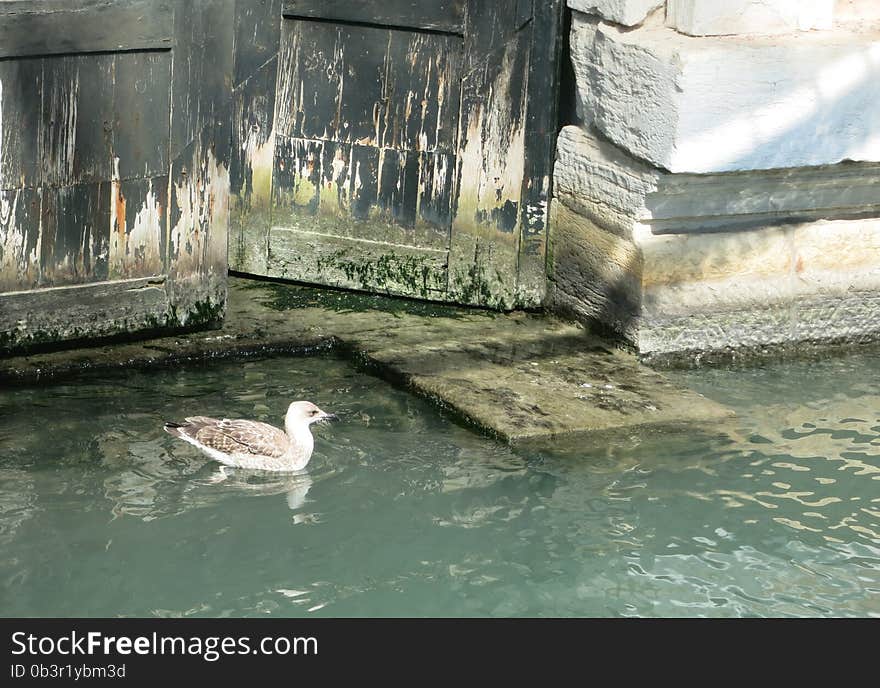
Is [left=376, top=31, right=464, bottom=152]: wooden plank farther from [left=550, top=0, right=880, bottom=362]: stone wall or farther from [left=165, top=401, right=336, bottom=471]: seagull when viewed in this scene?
[left=165, top=401, right=336, bottom=471]: seagull

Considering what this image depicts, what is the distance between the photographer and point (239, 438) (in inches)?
221

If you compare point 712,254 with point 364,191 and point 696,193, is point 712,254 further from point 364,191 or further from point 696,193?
point 364,191

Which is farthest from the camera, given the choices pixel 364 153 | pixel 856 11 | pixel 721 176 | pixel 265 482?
pixel 364 153

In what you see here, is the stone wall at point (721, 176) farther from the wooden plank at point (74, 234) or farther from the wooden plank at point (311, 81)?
the wooden plank at point (74, 234)

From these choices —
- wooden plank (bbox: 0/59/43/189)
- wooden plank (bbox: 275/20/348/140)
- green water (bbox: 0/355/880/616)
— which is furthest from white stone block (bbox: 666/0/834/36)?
wooden plank (bbox: 0/59/43/189)

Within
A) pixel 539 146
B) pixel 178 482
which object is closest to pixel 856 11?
pixel 539 146

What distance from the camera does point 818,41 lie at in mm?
6805

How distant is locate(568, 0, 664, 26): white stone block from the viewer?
6.75 metres

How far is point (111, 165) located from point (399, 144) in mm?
1543

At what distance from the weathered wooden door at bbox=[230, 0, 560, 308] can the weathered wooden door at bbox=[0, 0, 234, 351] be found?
71 cm

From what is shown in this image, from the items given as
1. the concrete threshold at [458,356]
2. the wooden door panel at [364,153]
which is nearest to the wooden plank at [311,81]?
the wooden door panel at [364,153]

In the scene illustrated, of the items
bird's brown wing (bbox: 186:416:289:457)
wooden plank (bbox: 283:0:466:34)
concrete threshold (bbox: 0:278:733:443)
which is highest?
wooden plank (bbox: 283:0:466:34)
